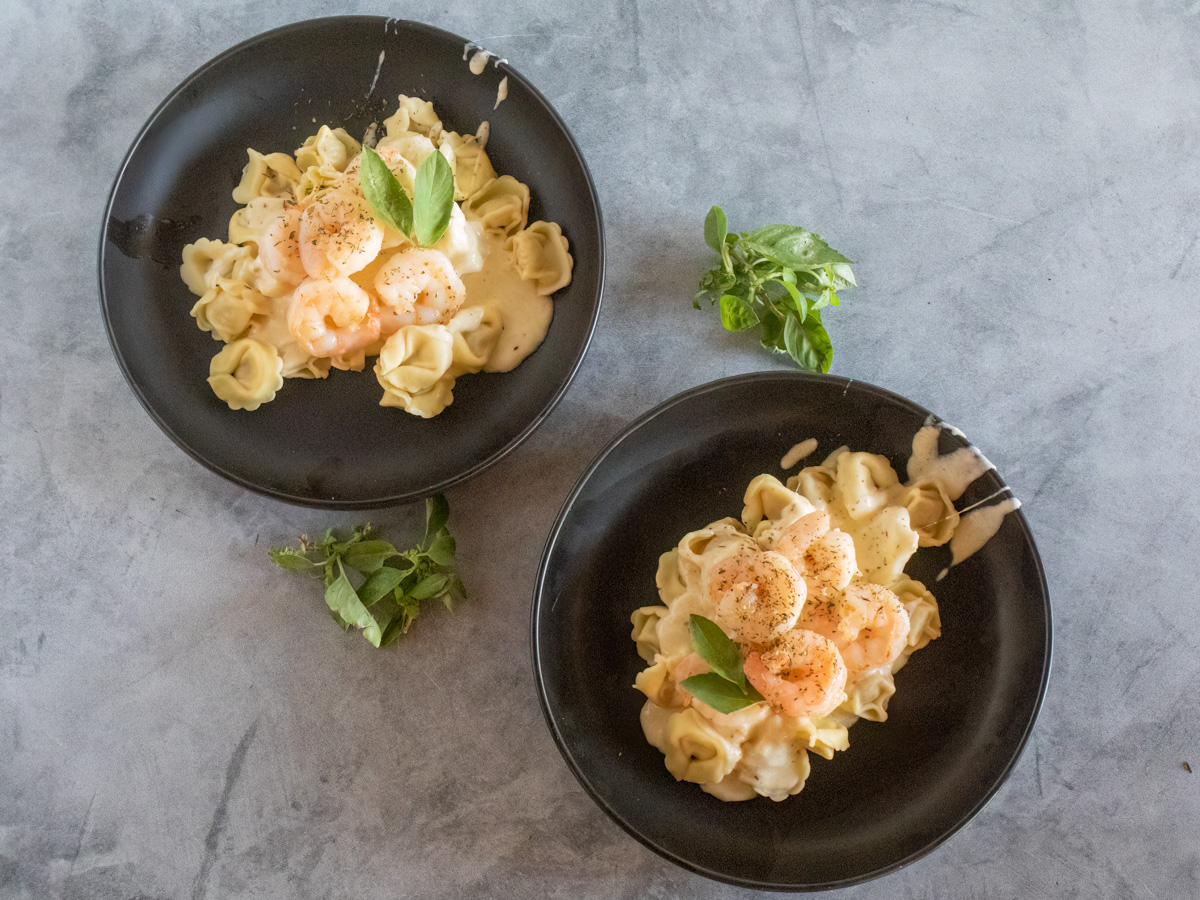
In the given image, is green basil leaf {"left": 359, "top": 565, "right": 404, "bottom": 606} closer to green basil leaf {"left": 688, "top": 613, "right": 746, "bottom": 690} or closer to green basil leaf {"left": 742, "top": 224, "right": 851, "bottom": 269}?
green basil leaf {"left": 688, "top": 613, "right": 746, "bottom": 690}

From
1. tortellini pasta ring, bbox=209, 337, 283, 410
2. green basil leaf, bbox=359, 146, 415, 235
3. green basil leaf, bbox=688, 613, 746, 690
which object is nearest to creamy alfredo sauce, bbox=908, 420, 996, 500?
green basil leaf, bbox=688, 613, 746, 690

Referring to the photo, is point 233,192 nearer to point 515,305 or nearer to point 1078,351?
point 515,305

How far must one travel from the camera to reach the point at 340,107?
128 inches

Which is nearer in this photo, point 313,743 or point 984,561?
point 984,561

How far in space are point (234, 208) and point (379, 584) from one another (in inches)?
59.7

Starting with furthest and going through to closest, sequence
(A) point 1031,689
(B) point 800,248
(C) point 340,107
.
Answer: (C) point 340,107, (B) point 800,248, (A) point 1031,689

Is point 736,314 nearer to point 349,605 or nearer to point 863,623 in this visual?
point 863,623

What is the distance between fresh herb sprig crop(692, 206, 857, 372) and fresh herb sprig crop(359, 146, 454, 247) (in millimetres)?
939

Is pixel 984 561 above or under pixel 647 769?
above

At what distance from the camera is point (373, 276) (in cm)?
308

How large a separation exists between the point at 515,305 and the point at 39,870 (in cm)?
275

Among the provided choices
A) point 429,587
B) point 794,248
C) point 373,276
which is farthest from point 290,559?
point 794,248

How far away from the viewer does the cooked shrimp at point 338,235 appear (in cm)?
289

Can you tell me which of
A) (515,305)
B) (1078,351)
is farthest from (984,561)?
(515,305)
